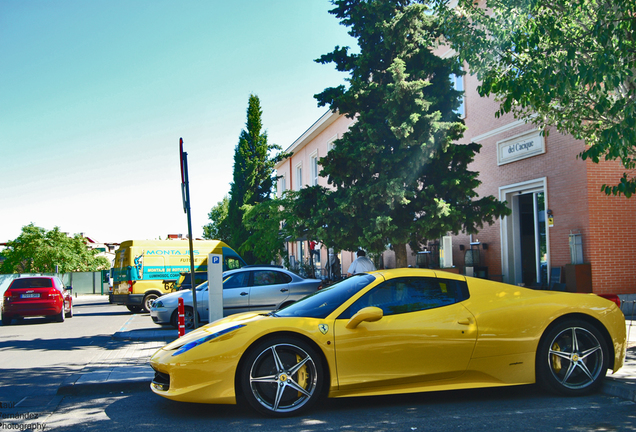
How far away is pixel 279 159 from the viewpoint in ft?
130

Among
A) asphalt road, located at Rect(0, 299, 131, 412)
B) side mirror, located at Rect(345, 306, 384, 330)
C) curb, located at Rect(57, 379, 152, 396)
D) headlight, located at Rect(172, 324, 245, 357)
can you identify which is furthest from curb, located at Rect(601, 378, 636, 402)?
asphalt road, located at Rect(0, 299, 131, 412)

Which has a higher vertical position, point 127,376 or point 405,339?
point 405,339

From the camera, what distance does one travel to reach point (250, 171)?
3853cm

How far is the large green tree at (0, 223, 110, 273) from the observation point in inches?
2003

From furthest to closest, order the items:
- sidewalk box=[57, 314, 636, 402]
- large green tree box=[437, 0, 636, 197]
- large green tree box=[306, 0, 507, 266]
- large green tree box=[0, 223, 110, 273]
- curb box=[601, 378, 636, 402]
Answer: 1. large green tree box=[0, 223, 110, 273]
2. large green tree box=[306, 0, 507, 266]
3. large green tree box=[437, 0, 636, 197]
4. sidewalk box=[57, 314, 636, 402]
5. curb box=[601, 378, 636, 402]

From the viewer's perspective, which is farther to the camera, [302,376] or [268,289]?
[268,289]

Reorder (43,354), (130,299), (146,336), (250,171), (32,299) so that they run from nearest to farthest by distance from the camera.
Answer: (43,354) < (146,336) < (32,299) < (130,299) < (250,171)

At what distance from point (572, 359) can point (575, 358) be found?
3 centimetres

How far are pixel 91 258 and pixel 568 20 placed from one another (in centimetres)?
5824

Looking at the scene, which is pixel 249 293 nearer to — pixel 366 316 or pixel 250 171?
pixel 366 316

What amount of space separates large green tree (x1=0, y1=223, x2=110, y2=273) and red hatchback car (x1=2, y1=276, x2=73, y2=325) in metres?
37.7

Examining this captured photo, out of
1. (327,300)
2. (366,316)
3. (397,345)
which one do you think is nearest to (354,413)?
(397,345)

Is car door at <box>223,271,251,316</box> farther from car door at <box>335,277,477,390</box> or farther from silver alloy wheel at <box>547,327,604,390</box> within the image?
silver alloy wheel at <box>547,327,604,390</box>

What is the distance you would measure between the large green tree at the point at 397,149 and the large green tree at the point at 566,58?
250 centimetres
